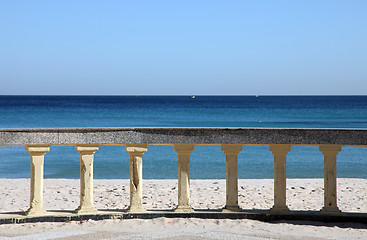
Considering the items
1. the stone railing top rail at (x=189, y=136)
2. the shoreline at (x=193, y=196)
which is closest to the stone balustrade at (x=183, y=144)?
the stone railing top rail at (x=189, y=136)

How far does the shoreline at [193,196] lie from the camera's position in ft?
34.6

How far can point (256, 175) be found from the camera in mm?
19438

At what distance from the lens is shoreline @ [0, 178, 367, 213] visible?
10531 mm

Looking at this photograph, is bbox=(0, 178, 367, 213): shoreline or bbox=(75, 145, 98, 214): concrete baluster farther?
bbox=(0, 178, 367, 213): shoreline

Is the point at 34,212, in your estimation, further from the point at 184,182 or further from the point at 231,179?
the point at 231,179

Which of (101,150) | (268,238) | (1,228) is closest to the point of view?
(268,238)

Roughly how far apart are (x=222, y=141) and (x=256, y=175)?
13.9 metres

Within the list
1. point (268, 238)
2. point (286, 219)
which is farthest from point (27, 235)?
point (286, 219)

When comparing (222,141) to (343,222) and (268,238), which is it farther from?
(343,222)

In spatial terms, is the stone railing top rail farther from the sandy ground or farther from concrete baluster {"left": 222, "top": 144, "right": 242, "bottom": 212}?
the sandy ground

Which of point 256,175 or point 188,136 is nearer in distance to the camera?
point 188,136

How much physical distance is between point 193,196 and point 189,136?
6.15 meters

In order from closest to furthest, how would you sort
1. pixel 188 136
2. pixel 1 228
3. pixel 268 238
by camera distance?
pixel 268 238 < pixel 1 228 < pixel 188 136

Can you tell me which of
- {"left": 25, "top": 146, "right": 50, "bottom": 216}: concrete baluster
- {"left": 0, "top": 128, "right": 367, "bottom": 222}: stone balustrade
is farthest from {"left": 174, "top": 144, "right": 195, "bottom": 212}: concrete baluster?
{"left": 25, "top": 146, "right": 50, "bottom": 216}: concrete baluster
